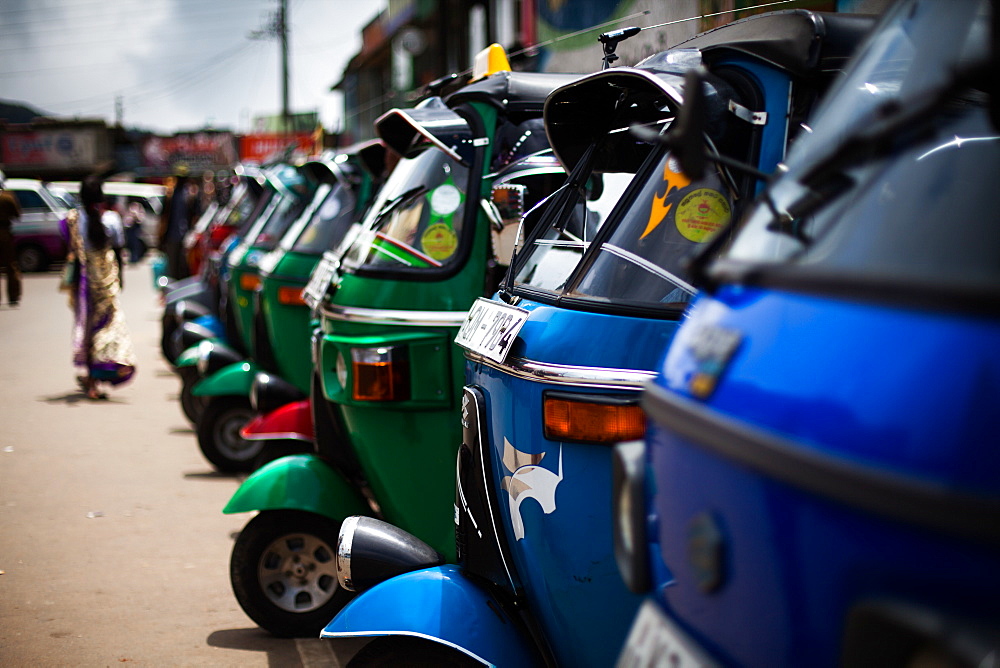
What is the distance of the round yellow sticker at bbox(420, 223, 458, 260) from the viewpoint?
4102mm

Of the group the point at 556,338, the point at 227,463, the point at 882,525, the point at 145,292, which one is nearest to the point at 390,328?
the point at 556,338

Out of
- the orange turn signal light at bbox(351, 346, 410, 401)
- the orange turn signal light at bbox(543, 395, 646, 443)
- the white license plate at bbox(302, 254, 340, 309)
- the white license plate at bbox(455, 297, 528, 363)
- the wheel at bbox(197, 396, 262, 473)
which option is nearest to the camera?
the orange turn signal light at bbox(543, 395, 646, 443)

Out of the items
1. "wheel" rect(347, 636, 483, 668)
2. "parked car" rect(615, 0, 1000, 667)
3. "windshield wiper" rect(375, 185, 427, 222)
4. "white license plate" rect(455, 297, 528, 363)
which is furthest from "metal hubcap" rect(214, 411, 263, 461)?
"parked car" rect(615, 0, 1000, 667)

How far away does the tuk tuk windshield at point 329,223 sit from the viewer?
6793 mm

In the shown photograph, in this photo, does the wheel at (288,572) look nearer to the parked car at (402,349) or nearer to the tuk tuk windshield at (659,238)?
the parked car at (402,349)

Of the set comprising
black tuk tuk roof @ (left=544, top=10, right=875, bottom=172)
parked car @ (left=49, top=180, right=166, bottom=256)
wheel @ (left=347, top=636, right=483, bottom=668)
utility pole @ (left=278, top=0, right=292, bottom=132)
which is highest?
utility pole @ (left=278, top=0, right=292, bottom=132)

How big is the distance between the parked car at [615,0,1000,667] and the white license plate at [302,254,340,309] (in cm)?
293

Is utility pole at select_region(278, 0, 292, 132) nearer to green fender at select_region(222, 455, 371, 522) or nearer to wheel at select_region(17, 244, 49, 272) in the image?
wheel at select_region(17, 244, 49, 272)

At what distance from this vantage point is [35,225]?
26.5 m

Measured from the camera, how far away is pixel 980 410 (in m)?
1.15

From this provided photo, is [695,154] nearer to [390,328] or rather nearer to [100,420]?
[390,328]

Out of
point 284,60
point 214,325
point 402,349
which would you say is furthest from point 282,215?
point 284,60

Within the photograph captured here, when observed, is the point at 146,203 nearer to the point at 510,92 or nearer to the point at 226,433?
the point at 226,433

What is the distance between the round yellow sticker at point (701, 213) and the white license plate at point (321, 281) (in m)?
2.24
